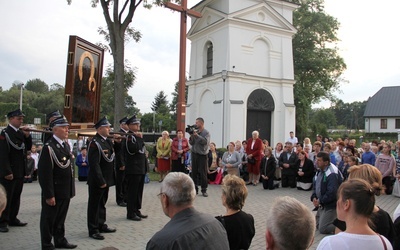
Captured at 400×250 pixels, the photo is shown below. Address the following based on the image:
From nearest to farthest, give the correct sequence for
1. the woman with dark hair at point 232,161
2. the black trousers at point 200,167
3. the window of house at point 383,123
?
the black trousers at point 200,167, the woman with dark hair at point 232,161, the window of house at point 383,123

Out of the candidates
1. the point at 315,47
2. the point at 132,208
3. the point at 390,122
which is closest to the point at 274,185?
the point at 132,208

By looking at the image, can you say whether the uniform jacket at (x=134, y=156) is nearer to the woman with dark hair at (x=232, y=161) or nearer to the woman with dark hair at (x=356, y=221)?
the woman with dark hair at (x=356, y=221)

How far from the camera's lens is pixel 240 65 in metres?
23.0

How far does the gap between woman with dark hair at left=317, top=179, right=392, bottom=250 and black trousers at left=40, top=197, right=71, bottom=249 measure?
14.1ft

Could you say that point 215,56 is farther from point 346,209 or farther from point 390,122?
point 390,122

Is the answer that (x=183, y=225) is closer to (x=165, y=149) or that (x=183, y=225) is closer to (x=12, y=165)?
(x=12, y=165)

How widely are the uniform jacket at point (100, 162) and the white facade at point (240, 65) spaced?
15.8 meters

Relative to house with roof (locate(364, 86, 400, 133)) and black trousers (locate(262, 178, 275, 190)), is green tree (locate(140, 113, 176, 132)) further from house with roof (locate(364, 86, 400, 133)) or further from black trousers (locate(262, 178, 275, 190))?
black trousers (locate(262, 178, 275, 190))

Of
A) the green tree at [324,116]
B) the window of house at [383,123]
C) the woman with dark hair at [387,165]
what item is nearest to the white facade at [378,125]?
the window of house at [383,123]

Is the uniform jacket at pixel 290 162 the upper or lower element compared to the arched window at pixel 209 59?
lower

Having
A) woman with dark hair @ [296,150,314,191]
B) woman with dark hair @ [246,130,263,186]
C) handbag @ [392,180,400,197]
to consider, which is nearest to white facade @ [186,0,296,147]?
woman with dark hair @ [246,130,263,186]

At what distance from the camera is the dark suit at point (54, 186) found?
5.29m

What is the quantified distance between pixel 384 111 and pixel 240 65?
51239mm

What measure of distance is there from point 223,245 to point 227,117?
19.8 metres
